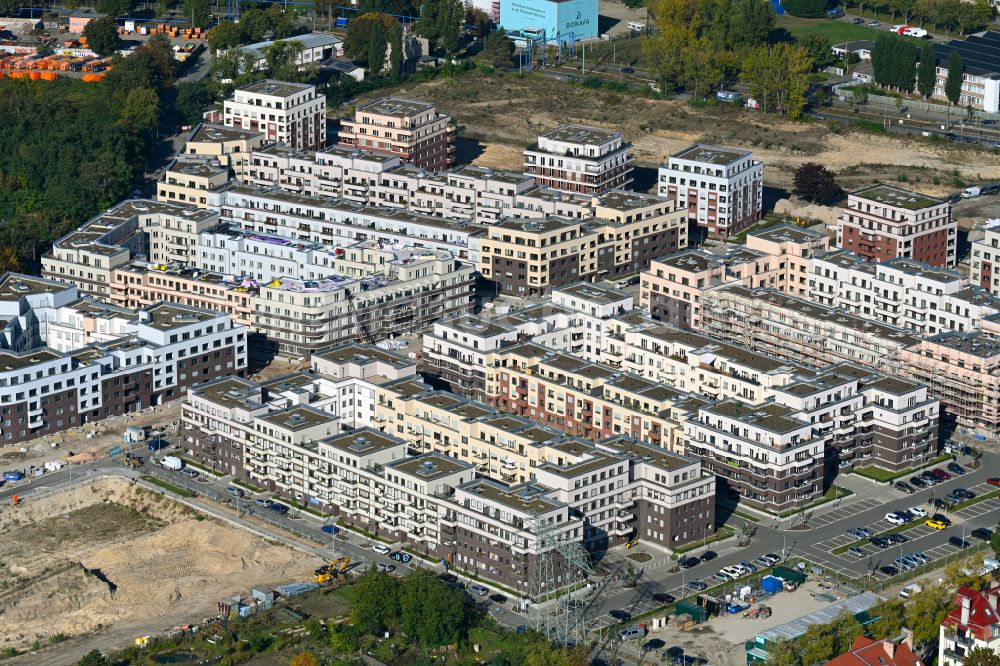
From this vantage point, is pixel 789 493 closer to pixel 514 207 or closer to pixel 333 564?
pixel 333 564

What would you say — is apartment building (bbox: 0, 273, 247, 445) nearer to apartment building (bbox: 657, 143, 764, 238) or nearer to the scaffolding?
the scaffolding

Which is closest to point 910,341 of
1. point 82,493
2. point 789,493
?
point 789,493

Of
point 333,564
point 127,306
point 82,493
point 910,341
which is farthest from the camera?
point 127,306

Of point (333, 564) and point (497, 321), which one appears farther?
point (497, 321)

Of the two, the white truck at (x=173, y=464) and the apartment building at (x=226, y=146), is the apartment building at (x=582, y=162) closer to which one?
the apartment building at (x=226, y=146)

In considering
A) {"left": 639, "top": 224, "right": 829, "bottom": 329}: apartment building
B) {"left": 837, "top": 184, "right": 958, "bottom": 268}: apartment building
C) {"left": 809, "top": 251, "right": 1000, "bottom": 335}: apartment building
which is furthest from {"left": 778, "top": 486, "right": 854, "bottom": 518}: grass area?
→ {"left": 837, "top": 184, "right": 958, "bottom": 268}: apartment building

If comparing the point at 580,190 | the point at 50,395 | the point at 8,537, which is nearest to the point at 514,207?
the point at 580,190

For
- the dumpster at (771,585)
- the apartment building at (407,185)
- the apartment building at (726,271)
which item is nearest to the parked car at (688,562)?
the dumpster at (771,585)

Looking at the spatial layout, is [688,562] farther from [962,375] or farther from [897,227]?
[897,227]

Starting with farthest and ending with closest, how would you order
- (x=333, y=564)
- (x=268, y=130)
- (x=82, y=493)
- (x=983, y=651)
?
(x=268, y=130) → (x=82, y=493) → (x=333, y=564) → (x=983, y=651)
